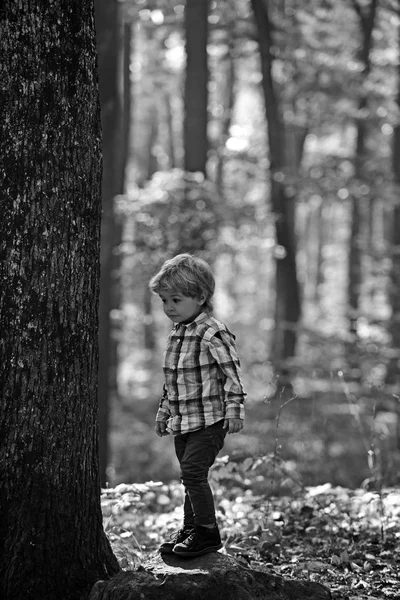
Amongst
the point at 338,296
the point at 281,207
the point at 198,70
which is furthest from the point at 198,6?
the point at 338,296

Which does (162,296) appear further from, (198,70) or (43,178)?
(198,70)

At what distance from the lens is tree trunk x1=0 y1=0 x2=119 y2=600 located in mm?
3658

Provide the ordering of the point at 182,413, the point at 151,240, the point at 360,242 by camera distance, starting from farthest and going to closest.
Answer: the point at 360,242
the point at 151,240
the point at 182,413

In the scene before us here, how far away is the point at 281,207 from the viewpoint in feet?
54.5

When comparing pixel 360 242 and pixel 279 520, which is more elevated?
pixel 360 242

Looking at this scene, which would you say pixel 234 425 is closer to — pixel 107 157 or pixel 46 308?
pixel 46 308

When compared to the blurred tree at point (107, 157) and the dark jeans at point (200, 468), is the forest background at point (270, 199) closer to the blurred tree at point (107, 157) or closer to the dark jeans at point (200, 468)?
the blurred tree at point (107, 157)

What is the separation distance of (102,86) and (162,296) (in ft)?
16.7

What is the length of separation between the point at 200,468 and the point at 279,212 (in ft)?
41.3

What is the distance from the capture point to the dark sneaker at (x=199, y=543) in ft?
13.5

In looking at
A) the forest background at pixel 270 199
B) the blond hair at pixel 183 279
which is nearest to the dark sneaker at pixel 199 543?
the forest background at pixel 270 199

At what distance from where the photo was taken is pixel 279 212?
16312mm

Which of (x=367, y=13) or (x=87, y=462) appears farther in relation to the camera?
(x=367, y=13)

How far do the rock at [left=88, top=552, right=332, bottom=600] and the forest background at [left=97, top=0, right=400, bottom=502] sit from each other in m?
1.58
